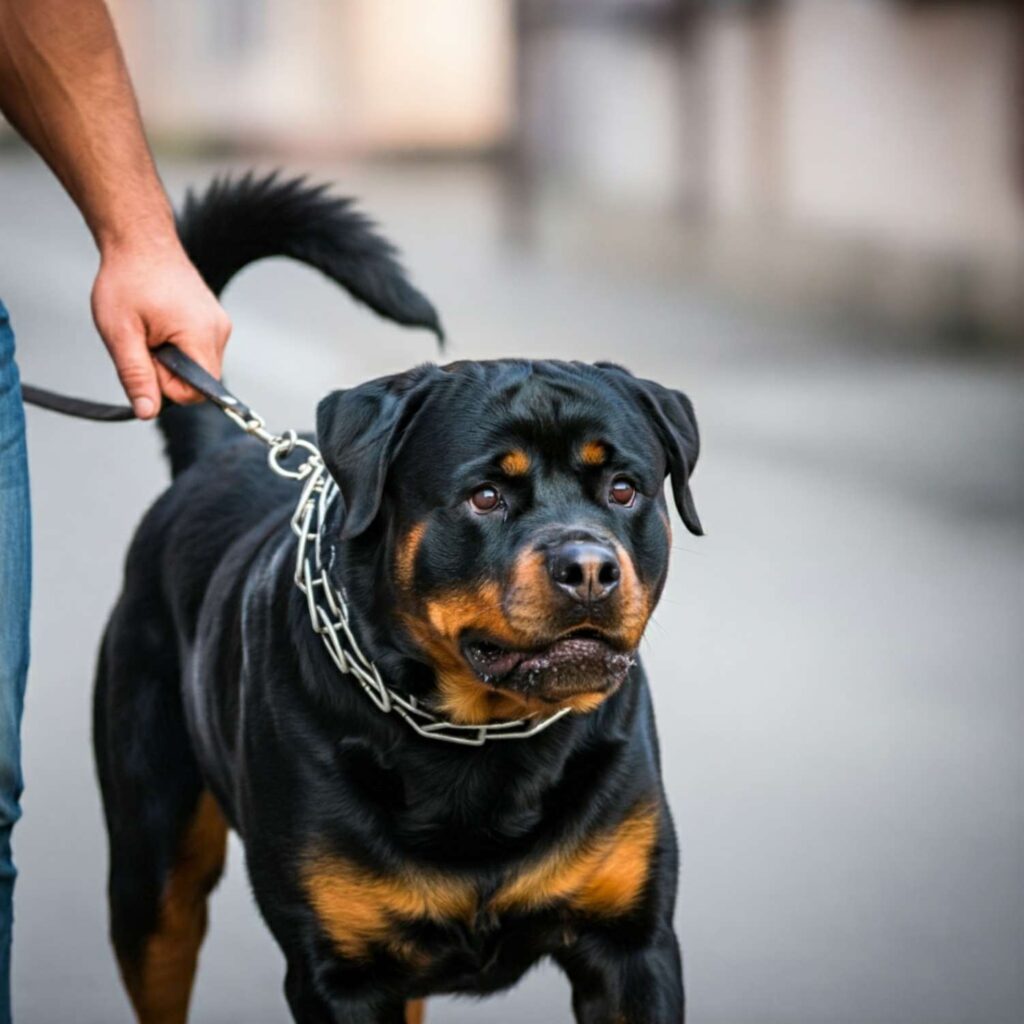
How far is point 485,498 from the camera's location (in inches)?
123

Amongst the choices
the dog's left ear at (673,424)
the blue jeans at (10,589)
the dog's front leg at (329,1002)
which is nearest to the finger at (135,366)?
the blue jeans at (10,589)

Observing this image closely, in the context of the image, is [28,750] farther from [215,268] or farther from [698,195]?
[698,195]

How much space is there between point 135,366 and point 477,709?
829 millimetres

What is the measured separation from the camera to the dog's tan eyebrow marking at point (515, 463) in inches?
123

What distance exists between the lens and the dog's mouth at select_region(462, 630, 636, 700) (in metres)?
2.99

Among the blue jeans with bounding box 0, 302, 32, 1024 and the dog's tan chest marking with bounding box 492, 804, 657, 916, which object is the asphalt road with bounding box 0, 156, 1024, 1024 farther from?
the blue jeans with bounding box 0, 302, 32, 1024

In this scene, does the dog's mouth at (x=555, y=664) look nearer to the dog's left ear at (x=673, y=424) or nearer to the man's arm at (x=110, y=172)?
the dog's left ear at (x=673, y=424)

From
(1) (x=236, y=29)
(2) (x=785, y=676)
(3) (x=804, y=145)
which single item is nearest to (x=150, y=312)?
(2) (x=785, y=676)

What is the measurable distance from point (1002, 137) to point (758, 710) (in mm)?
6729

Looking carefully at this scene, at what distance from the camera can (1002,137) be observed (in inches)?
466

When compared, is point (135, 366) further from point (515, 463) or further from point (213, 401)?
point (515, 463)

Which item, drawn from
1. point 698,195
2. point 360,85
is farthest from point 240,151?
point 698,195

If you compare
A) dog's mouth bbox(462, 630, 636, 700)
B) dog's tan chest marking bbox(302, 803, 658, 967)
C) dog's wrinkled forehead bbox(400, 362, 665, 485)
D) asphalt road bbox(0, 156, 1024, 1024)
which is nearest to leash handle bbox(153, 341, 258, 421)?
dog's wrinkled forehead bbox(400, 362, 665, 485)

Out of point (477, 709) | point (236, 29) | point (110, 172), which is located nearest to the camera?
point (477, 709)
